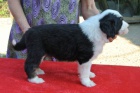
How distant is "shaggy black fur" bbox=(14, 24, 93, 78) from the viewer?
49.3 inches

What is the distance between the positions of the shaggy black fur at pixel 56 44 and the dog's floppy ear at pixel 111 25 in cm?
9

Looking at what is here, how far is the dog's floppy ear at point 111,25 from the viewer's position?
1191 mm

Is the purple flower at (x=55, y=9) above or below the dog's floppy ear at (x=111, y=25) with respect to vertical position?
below

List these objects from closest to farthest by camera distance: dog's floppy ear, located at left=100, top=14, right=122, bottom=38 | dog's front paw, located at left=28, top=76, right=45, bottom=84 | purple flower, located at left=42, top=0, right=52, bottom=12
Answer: dog's floppy ear, located at left=100, top=14, right=122, bottom=38
dog's front paw, located at left=28, top=76, right=45, bottom=84
purple flower, located at left=42, top=0, right=52, bottom=12

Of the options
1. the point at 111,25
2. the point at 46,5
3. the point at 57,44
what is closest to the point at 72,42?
the point at 57,44

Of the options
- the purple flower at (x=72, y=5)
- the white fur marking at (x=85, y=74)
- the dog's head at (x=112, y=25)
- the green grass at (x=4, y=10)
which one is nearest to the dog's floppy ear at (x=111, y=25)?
the dog's head at (x=112, y=25)

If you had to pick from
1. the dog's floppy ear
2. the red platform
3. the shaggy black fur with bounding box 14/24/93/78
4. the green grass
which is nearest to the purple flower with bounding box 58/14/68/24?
the red platform

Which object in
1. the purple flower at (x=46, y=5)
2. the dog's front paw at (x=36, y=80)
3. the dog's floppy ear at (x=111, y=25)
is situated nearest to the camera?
the dog's floppy ear at (x=111, y=25)

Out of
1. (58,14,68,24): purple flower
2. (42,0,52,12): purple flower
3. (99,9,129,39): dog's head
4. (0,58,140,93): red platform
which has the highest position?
(99,9,129,39): dog's head

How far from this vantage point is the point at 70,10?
1753 mm

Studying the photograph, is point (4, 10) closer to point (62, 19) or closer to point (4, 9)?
point (4, 9)

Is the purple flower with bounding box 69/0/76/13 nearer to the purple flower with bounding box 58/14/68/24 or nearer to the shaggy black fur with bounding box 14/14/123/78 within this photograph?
the purple flower with bounding box 58/14/68/24

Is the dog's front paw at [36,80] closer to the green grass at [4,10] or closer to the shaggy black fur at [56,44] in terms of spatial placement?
the shaggy black fur at [56,44]

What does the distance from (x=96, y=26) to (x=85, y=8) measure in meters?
0.55
